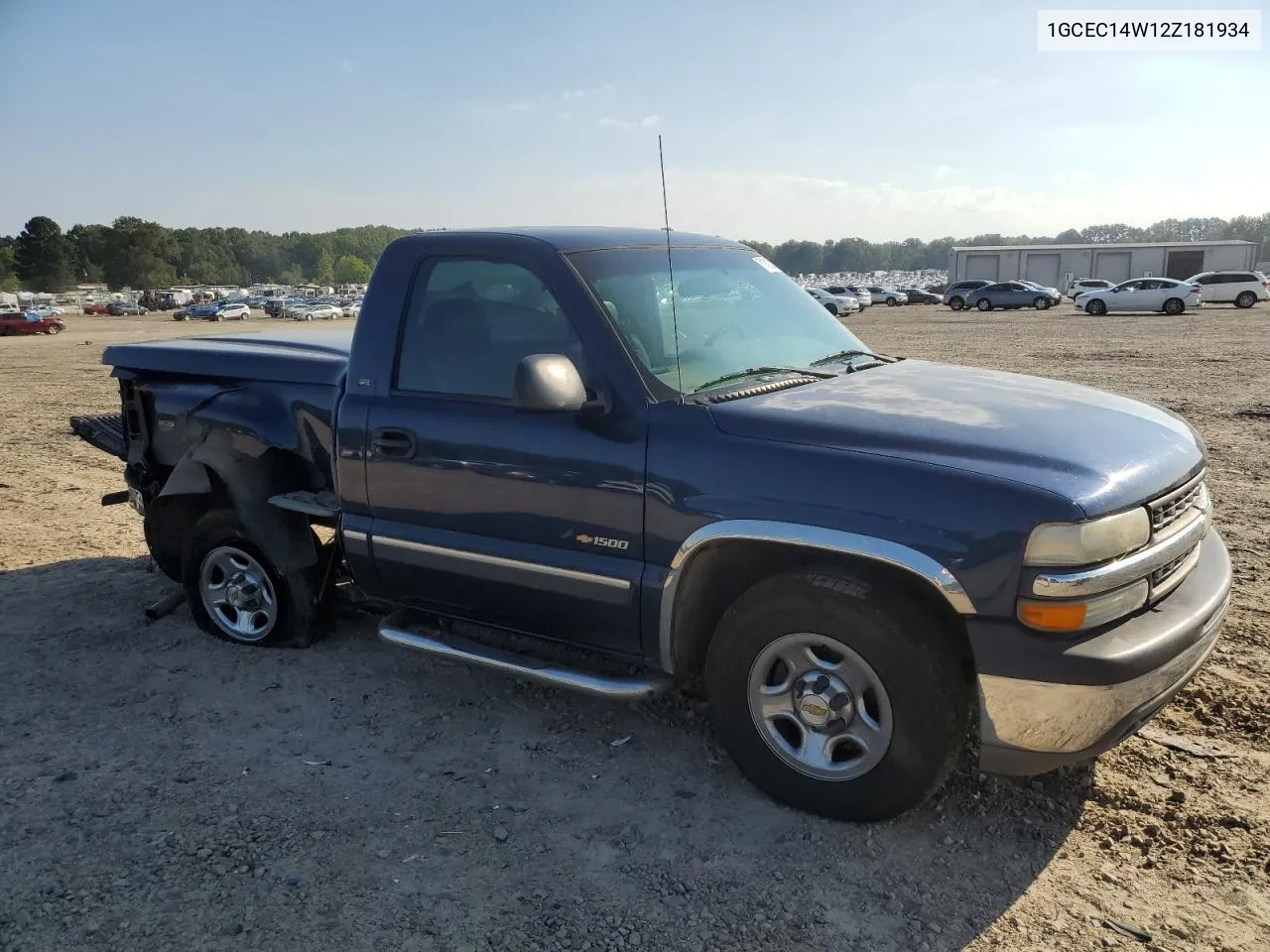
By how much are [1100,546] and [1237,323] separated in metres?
31.3

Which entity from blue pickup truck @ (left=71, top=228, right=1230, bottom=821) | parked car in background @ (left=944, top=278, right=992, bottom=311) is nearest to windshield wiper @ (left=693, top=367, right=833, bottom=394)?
blue pickup truck @ (left=71, top=228, right=1230, bottom=821)

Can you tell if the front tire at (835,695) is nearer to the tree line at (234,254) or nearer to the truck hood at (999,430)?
the truck hood at (999,430)

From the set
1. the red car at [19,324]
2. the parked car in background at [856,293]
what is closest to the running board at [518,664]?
the red car at [19,324]

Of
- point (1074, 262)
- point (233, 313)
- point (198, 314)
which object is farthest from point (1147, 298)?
point (198, 314)

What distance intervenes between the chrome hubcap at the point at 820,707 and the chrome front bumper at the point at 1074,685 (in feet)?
1.14

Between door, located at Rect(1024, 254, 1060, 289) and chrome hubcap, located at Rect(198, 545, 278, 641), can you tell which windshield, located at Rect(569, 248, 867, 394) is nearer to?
chrome hubcap, located at Rect(198, 545, 278, 641)

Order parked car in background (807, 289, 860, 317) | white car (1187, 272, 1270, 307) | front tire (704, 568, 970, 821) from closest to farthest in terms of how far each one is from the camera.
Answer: front tire (704, 568, 970, 821) → white car (1187, 272, 1270, 307) → parked car in background (807, 289, 860, 317)

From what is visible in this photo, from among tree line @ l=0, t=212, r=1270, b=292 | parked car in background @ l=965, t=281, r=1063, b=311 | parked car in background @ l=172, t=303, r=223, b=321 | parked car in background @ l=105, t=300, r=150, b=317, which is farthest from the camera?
tree line @ l=0, t=212, r=1270, b=292

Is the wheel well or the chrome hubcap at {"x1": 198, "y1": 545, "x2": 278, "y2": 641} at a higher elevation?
the wheel well

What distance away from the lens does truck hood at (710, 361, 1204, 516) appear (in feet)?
9.25

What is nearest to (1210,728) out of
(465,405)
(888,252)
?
(465,405)

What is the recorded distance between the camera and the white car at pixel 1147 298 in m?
35.6

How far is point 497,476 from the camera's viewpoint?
3.62 meters

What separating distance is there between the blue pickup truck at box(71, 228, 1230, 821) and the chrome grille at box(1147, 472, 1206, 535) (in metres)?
0.01
